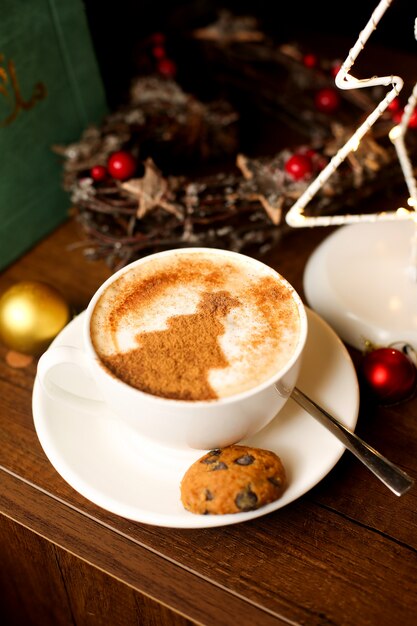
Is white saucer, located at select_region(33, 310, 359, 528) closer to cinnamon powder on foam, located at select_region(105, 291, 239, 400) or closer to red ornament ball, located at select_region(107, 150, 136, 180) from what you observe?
cinnamon powder on foam, located at select_region(105, 291, 239, 400)

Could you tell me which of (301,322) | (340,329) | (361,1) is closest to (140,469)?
(301,322)

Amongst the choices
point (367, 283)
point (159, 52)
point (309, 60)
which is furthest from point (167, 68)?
point (367, 283)

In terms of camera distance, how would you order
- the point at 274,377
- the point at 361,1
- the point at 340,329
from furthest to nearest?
the point at 361,1
the point at 340,329
the point at 274,377

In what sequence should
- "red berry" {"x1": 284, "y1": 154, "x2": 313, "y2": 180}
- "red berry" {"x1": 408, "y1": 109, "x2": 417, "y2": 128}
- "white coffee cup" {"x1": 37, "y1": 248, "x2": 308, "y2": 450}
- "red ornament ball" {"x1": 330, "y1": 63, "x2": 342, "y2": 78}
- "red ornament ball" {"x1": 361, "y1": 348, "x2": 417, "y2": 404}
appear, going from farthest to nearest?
"red ornament ball" {"x1": 330, "y1": 63, "x2": 342, "y2": 78} < "red berry" {"x1": 408, "y1": 109, "x2": 417, "y2": 128} < "red berry" {"x1": 284, "y1": 154, "x2": 313, "y2": 180} < "red ornament ball" {"x1": 361, "y1": 348, "x2": 417, "y2": 404} < "white coffee cup" {"x1": 37, "y1": 248, "x2": 308, "y2": 450}

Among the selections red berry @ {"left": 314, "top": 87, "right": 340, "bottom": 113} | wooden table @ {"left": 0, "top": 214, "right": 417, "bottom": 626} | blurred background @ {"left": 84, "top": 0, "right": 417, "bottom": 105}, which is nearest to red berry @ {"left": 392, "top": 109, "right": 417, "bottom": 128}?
red berry @ {"left": 314, "top": 87, "right": 340, "bottom": 113}

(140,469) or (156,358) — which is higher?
(156,358)

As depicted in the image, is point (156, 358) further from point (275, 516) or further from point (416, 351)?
point (416, 351)

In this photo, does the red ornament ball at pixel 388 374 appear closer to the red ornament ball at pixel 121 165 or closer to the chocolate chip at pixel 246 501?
the chocolate chip at pixel 246 501
